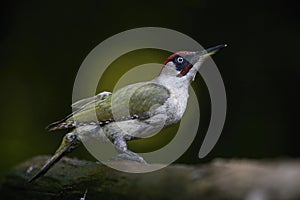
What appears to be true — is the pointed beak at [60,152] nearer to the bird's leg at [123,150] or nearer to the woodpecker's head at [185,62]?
the bird's leg at [123,150]

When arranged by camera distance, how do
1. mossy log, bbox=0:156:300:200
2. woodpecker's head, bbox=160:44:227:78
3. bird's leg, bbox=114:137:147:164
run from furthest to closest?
woodpecker's head, bbox=160:44:227:78 < bird's leg, bbox=114:137:147:164 < mossy log, bbox=0:156:300:200

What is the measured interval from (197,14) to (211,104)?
83cm

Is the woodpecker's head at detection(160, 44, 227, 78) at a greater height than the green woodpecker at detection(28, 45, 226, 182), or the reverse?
the woodpecker's head at detection(160, 44, 227, 78)

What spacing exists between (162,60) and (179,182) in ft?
10.5

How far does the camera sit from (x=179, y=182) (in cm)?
180

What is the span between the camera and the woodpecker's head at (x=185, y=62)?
303 centimetres

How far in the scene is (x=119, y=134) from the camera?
2.85 meters

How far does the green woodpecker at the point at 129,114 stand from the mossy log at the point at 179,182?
15 cm

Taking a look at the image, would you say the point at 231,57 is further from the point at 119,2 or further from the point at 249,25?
the point at 119,2

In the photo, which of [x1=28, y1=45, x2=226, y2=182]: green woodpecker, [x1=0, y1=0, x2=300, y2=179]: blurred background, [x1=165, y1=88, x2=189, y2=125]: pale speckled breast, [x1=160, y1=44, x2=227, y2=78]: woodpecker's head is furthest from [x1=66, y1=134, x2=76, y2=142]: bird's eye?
[x1=0, y1=0, x2=300, y2=179]: blurred background

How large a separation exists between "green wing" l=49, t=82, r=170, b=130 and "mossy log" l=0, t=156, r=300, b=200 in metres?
0.20

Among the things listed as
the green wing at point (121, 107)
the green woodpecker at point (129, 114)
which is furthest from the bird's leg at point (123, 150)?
the green wing at point (121, 107)

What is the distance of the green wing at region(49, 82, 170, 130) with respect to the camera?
2887mm

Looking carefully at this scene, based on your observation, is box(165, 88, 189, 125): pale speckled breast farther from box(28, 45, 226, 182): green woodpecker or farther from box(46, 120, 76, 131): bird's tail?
box(46, 120, 76, 131): bird's tail
